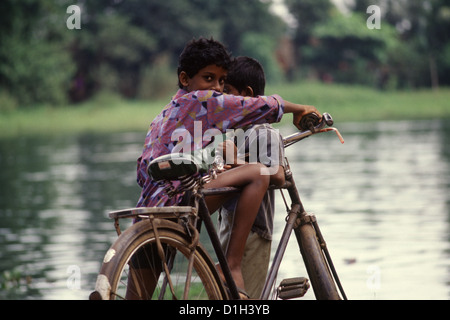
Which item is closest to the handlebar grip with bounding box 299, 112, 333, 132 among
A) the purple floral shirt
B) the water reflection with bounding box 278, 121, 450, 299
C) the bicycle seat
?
the purple floral shirt

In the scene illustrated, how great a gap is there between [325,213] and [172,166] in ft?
22.5

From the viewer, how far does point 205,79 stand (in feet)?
11.9

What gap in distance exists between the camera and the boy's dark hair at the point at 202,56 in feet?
11.8

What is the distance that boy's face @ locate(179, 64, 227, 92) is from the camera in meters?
3.61

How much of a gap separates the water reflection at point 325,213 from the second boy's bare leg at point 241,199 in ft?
7.35

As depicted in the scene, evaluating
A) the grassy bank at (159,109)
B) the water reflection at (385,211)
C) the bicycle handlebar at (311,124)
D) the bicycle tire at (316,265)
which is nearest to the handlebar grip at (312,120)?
the bicycle handlebar at (311,124)

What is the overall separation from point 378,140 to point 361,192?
34.6 ft

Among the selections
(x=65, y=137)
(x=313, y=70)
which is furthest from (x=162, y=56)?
(x=65, y=137)

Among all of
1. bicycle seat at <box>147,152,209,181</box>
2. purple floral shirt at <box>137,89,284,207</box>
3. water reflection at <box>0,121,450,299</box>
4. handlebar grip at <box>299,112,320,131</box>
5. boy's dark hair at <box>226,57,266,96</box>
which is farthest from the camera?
water reflection at <box>0,121,450,299</box>

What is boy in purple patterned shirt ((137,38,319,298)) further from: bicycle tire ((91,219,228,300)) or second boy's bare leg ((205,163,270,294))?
bicycle tire ((91,219,228,300))

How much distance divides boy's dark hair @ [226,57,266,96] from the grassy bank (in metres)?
30.4

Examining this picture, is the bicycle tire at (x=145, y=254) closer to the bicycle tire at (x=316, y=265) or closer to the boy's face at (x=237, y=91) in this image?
the bicycle tire at (x=316, y=265)
